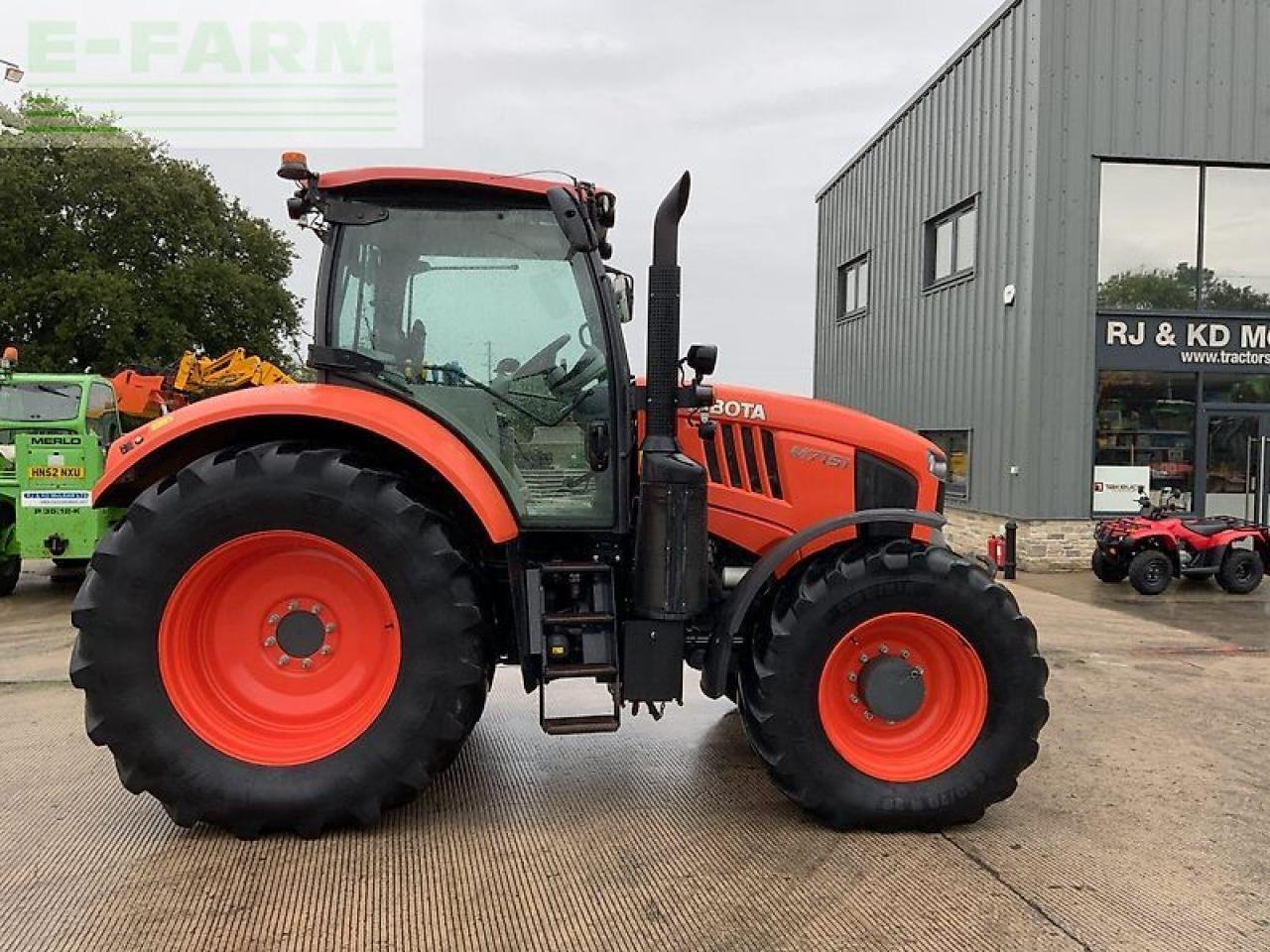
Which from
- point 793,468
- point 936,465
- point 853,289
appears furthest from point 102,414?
point 853,289

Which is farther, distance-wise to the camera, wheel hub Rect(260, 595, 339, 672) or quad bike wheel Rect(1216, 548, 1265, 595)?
quad bike wheel Rect(1216, 548, 1265, 595)

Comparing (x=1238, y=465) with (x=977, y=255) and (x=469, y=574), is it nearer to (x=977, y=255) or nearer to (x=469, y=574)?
(x=977, y=255)

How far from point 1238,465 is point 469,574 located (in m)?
11.0

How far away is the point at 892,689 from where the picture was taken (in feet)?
11.7

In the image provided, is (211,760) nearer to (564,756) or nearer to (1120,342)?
(564,756)

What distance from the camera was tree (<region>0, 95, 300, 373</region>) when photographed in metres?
24.2

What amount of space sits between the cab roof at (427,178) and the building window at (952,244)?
9.83 metres

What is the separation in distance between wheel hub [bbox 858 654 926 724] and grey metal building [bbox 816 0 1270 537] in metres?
8.04

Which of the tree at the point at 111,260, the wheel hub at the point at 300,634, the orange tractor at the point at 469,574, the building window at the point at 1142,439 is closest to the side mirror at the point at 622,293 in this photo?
the orange tractor at the point at 469,574

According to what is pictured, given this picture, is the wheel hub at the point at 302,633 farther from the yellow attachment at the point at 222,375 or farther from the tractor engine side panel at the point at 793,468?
the yellow attachment at the point at 222,375

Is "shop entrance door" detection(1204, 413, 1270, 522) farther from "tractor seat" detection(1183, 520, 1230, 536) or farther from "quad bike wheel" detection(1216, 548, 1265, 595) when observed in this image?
"quad bike wheel" detection(1216, 548, 1265, 595)

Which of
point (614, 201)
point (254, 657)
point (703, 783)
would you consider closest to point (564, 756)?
point (703, 783)

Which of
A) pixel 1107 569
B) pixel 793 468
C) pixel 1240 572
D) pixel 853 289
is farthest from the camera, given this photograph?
pixel 853 289

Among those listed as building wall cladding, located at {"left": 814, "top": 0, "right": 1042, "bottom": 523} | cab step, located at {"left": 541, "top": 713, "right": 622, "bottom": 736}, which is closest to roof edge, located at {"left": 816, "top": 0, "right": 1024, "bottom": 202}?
building wall cladding, located at {"left": 814, "top": 0, "right": 1042, "bottom": 523}
